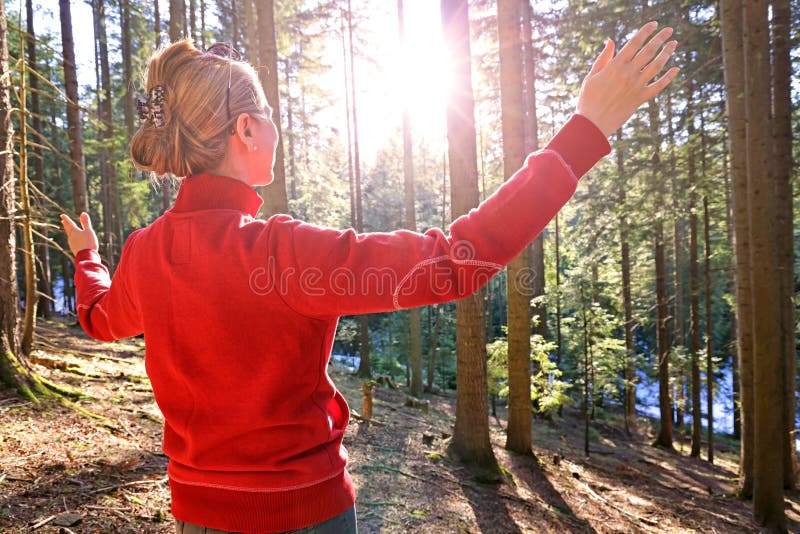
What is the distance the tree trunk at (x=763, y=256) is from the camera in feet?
21.7

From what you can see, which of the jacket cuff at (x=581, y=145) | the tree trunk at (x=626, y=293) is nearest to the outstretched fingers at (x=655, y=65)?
the jacket cuff at (x=581, y=145)

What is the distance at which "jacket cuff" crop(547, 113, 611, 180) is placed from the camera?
1.13 metres

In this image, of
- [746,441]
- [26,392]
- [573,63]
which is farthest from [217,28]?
[746,441]

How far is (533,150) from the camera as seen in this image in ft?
48.8

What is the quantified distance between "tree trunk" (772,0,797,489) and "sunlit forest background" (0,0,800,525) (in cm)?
4

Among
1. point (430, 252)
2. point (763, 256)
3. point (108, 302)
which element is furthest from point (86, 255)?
point (763, 256)

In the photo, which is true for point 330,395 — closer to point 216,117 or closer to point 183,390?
point 183,390

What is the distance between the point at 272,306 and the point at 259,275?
3.2 inches

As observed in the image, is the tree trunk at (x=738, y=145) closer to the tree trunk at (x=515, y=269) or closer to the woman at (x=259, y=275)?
the tree trunk at (x=515, y=269)

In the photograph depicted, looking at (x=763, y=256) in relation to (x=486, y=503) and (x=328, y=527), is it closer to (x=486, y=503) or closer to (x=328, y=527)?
(x=486, y=503)

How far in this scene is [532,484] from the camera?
25.5 feet

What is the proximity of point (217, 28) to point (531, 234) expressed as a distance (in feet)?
79.0

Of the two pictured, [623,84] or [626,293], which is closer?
[623,84]

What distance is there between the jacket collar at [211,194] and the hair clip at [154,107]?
20cm
